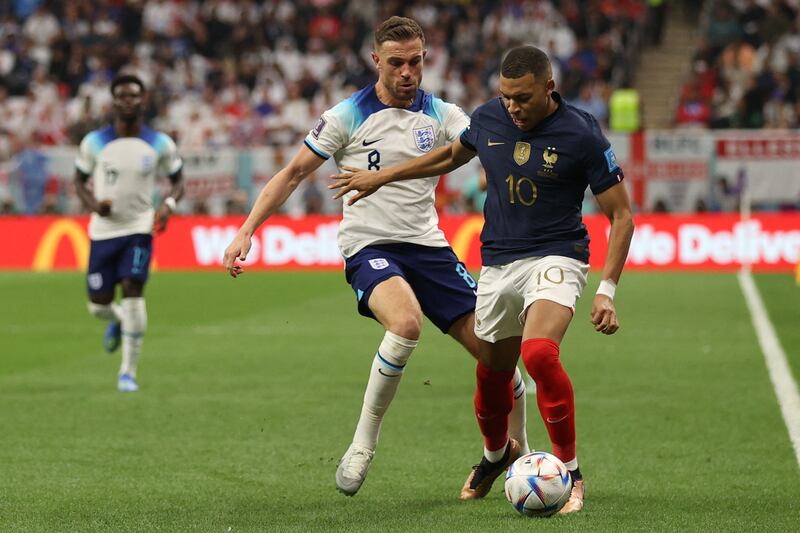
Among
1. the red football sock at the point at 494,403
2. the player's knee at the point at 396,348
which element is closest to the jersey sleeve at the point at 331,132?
the player's knee at the point at 396,348

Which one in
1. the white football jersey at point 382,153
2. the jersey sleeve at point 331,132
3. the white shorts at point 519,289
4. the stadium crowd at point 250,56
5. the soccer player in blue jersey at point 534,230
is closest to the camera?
the soccer player in blue jersey at point 534,230

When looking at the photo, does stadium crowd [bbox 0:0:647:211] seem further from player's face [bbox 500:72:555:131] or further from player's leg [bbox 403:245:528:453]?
player's face [bbox 500:72:555:131]

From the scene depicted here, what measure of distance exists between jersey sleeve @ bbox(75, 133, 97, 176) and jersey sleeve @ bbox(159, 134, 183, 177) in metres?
0.54

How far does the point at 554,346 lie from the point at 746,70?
2166 cm

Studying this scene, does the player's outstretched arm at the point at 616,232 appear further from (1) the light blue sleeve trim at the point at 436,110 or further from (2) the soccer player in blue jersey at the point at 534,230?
(1) the light blue sleeve trim at the point at 436,110

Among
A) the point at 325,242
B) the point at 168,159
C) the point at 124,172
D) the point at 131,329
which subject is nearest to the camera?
the point at 131,329

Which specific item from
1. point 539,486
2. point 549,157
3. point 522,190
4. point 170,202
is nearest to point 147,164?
point 170,202

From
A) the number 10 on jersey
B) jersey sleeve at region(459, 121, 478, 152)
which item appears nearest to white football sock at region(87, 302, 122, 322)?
jersey sleeve at region(459, 121, 478, 152)

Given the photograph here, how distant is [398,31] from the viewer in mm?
6793

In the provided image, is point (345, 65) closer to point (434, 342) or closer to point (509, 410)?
point (434, 342)

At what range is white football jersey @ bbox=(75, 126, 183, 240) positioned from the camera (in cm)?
1094

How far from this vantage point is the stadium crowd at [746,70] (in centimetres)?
2512

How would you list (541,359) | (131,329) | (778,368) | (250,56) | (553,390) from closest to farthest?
(541,359)
(553,390)
(131,329)
(778,368)
(250,56)

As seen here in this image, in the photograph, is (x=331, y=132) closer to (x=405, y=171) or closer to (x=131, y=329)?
(x=405, y=171)
